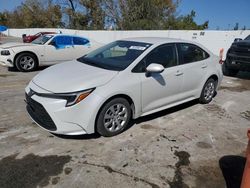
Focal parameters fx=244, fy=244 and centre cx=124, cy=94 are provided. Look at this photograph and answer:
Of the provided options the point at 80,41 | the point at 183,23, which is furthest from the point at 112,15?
the point at 80,41

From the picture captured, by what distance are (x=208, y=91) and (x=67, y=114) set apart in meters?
3.66

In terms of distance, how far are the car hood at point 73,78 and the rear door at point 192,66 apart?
1.69m

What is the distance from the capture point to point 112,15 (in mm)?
33406

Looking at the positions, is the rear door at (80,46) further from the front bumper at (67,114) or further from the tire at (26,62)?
the front bumper at (67,114)

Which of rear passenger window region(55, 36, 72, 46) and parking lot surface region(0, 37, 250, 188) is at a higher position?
rear passenger window region(55, 36, 72, 46)

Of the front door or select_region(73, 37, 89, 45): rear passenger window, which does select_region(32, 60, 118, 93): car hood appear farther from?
select_region(73, 37, 89, 45): rear passenger window

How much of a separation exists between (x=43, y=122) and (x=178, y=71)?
262cm

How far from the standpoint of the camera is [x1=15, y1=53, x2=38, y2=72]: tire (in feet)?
28.5

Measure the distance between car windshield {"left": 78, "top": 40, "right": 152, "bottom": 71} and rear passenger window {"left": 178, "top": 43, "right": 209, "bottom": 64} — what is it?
84 cm

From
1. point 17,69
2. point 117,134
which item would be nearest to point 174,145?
point 117,134

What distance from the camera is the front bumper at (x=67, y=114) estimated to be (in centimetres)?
344

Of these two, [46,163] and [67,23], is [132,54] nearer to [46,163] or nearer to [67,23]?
[46,163]

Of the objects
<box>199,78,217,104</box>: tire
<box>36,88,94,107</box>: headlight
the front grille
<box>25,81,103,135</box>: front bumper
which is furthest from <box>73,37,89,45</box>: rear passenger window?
<box>36,88,94,107</box>: headlight

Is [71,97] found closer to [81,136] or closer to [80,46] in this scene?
[81,136]
